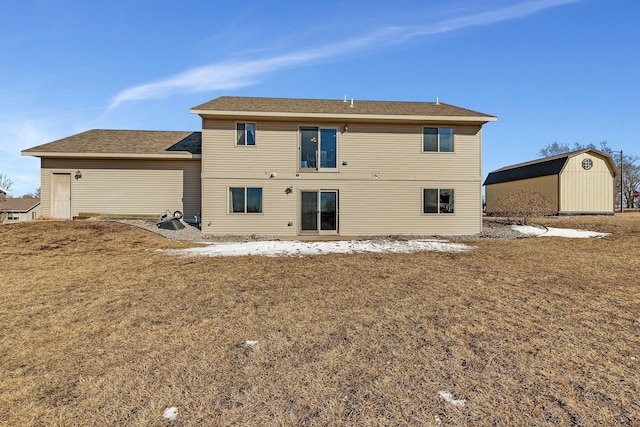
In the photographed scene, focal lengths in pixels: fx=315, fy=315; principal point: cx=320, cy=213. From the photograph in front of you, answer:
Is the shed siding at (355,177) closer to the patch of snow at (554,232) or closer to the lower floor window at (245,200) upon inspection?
the lower floor window at (245,200)

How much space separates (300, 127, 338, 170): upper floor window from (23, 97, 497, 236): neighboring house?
4 cm

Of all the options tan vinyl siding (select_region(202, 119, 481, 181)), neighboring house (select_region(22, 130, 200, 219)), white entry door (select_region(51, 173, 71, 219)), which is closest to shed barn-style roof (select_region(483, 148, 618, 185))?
tan vinyl siding (select_region(202, 119, 481, 181))

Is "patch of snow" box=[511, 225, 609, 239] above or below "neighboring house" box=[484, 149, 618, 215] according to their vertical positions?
below

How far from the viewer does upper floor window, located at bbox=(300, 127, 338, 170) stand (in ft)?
41.1

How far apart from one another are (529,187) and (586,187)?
11.8 feet

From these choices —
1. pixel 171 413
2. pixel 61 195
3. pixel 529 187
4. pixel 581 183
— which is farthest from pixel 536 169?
pixel 61 195

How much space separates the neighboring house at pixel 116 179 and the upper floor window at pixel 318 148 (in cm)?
485

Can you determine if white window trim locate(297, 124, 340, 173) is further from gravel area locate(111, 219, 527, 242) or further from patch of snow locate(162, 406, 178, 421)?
patch of snow locate(162, 406, 178, 421)

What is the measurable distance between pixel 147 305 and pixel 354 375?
10.4 ft

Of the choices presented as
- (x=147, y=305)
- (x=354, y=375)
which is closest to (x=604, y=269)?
(x=354, y=375)

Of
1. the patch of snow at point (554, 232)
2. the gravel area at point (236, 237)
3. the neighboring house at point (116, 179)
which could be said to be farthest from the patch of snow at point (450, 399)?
the neighboring house at point (116, 179)

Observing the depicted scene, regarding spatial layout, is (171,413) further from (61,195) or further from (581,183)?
(581,183)

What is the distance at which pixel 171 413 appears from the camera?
2.13 metres

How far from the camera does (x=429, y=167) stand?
12.8 m
